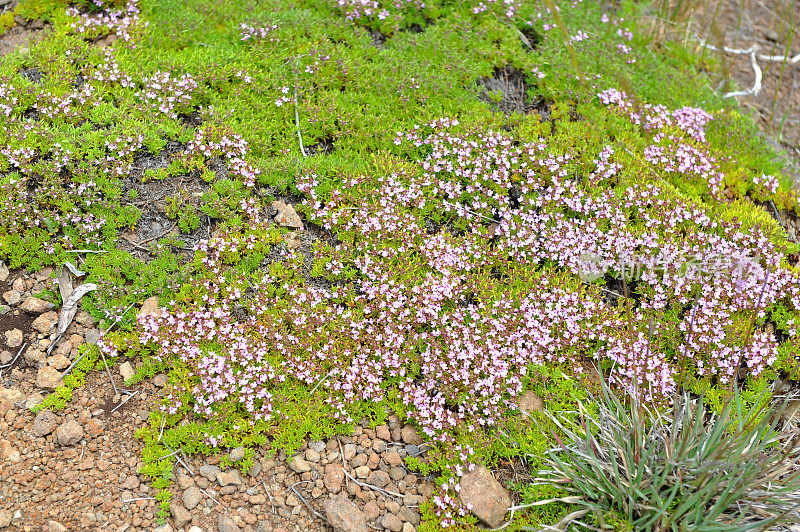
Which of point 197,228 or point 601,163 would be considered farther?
point 601,163

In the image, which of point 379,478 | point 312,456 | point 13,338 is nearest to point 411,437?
point 379,478

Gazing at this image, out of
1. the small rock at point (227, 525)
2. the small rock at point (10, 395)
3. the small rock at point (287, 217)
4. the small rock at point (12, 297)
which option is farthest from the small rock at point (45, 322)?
the small rock at point (227, 525)

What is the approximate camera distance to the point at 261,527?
441 cm

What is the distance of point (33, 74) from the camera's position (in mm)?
6504

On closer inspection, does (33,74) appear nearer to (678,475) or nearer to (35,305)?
(35,305)

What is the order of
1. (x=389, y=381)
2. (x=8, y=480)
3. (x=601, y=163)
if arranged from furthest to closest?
(x=601, y=163) < (x=389, y=381) < (x=8, y=480)

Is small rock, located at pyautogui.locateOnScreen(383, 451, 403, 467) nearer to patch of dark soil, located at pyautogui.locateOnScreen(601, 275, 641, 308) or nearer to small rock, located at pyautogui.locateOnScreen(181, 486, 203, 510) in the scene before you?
small rock, located at pyautogui.locateOnScreen(181, 486, 203, 510)

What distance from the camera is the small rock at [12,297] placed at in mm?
5328

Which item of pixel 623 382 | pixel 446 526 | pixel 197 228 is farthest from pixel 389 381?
pixel 197 228

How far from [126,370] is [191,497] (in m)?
1.33

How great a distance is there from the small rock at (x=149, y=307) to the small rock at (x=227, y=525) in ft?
6.34

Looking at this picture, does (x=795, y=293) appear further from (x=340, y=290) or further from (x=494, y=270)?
(x=340, y=290)

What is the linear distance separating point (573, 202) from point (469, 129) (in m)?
1.44

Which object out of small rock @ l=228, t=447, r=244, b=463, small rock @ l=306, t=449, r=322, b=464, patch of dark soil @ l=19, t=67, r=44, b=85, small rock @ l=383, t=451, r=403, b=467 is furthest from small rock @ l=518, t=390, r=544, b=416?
patch of dark soil @ l=19, t=67, r=44, b=85
